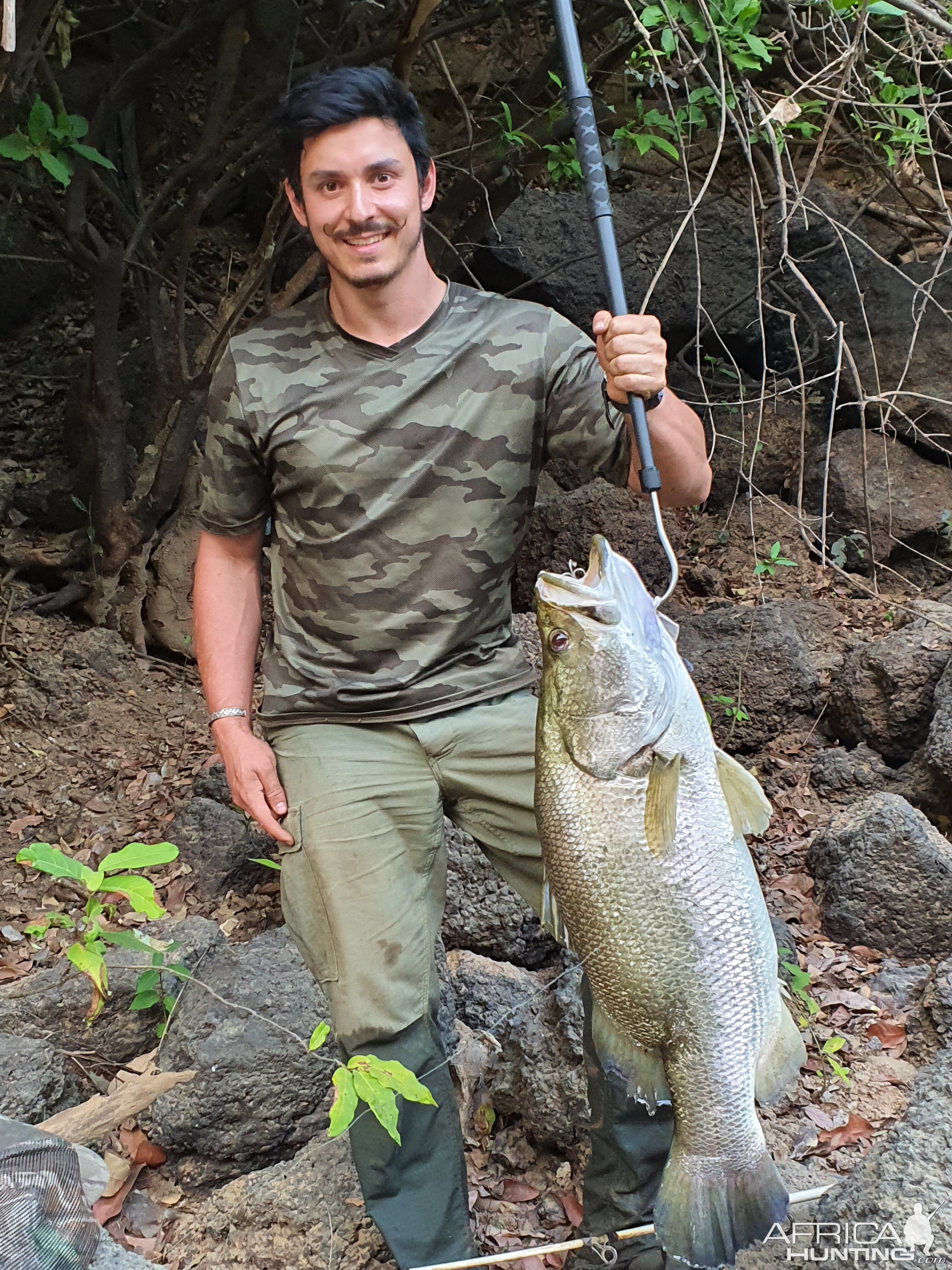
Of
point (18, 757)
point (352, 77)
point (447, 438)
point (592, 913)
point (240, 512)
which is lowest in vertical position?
point (18, 757)

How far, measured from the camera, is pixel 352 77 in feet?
8.74

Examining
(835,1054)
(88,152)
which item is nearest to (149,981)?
(835,1054)

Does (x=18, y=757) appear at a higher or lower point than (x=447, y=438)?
lower

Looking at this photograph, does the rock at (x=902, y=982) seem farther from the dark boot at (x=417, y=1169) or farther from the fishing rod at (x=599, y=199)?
the fishing rod at (x=599, y=199)

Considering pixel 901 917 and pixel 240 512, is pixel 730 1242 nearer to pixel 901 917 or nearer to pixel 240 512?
pixel 240 512

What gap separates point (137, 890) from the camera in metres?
2.55

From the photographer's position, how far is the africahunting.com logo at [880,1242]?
207 centimetres

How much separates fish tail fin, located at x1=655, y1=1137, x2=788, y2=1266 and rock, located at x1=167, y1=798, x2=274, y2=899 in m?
3.00

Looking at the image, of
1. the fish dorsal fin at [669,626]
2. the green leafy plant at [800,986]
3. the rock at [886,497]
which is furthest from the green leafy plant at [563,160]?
the green leafy plant at [800,986]

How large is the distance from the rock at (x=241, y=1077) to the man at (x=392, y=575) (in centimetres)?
96

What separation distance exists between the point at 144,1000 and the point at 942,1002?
2828 millimetres

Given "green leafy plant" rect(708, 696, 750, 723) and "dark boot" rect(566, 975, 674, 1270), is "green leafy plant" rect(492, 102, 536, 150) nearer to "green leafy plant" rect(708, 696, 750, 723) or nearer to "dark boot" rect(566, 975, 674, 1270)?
"green leafy plant" rect(708, 696, 750, 723)

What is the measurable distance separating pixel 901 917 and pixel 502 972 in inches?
66.3

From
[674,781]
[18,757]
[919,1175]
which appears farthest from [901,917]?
[18,757]
